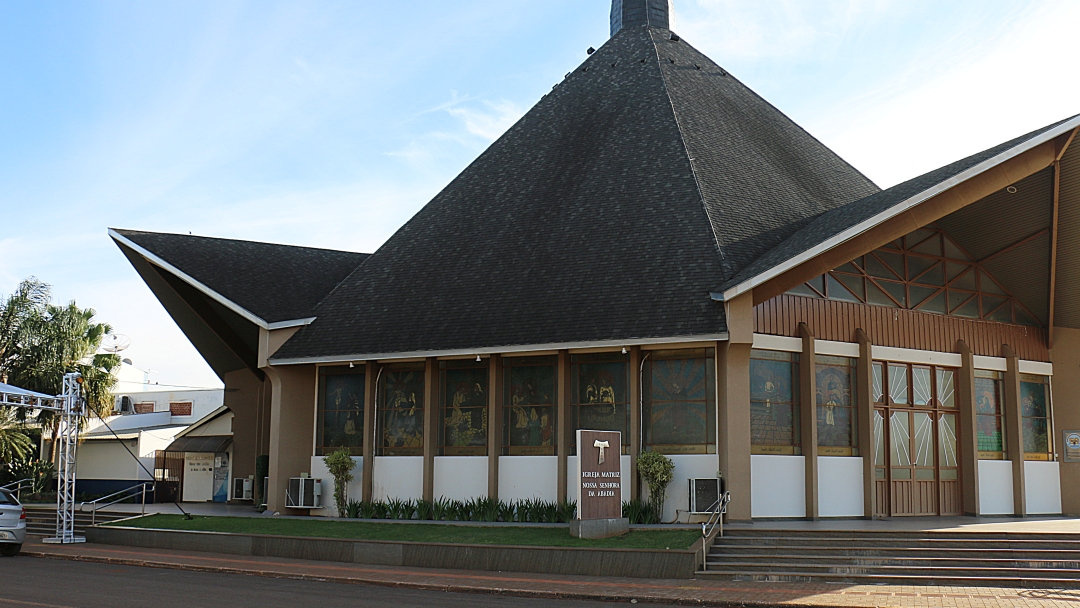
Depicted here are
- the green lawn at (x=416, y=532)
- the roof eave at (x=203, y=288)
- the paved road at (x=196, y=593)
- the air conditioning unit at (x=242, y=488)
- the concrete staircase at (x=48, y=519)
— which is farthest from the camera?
the air conditioning unit at (x=242, y=488)

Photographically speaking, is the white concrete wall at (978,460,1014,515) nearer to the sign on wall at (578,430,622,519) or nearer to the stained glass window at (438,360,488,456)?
the sign on wall at (578,430,622,519)

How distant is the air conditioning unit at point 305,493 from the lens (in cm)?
2295

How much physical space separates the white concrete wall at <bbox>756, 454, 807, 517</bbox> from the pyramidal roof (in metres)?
3.29

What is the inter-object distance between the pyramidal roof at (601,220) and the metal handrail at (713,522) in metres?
3.19

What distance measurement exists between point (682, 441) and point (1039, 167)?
914 cm

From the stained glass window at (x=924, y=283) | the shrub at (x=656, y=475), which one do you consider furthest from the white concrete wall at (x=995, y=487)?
the shrub at (x=656, y=475)

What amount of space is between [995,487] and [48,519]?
23589 millimetres

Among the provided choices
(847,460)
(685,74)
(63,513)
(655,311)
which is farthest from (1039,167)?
(63,513)

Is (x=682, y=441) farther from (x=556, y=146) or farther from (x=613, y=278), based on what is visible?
(x=556, y=146)

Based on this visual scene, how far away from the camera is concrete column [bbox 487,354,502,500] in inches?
827

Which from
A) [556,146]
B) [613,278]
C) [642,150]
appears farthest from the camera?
[556,146]

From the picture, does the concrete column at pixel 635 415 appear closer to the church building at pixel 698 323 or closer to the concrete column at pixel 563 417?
the church building at pixel 698 323

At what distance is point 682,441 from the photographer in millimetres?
19500

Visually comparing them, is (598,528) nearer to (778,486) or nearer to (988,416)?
(778,486)
